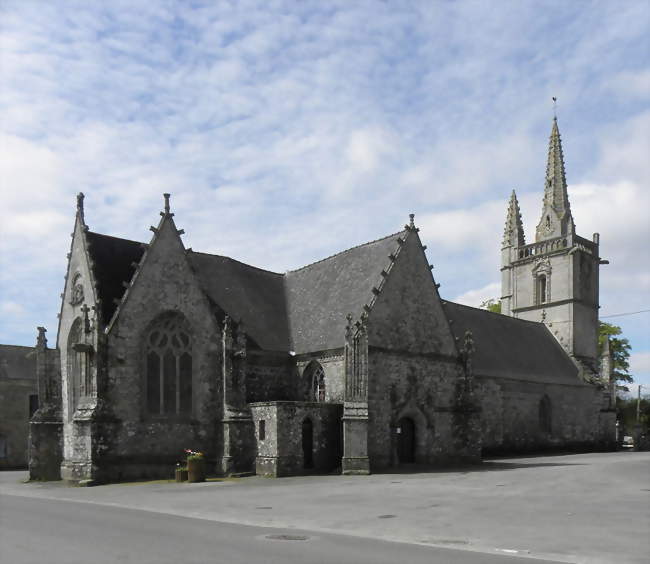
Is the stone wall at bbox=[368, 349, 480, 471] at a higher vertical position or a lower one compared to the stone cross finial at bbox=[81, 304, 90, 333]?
lower

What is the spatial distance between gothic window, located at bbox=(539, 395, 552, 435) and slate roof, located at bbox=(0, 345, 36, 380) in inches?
1343

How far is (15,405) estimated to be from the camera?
148ft

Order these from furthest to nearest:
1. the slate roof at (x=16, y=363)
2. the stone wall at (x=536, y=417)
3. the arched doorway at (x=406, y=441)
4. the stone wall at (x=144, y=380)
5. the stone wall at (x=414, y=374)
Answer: the slate roof at (x=16, y=363) < the stone wall at (x=536, y=417) < the arched doorway at (x=406, y=441) < the stone wall at (x=414, y=374) < the stone wall at (x=144, y=380)

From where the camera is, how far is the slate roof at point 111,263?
2864 cm

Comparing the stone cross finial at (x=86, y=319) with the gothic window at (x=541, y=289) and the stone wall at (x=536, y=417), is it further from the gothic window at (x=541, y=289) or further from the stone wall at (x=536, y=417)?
the gothic window at (x=541, y=289)

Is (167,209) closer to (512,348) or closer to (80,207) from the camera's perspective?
(80,207)

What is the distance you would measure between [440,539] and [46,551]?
651 cm

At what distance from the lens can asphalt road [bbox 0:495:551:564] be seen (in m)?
10.4

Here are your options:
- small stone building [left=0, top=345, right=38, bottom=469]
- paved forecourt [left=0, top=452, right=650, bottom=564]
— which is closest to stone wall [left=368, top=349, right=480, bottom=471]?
paved forecourt [left=0, top=452, right=650, bottom=564]


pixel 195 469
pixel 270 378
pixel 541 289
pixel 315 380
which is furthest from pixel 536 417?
pixel 195 469

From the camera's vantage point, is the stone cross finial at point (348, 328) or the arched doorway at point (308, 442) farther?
the stone cross finial at point (348, 328)

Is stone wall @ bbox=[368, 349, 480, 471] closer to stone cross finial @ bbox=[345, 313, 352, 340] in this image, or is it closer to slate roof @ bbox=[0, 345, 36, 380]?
stone cross finial @ bbox=[345, 313, 352, 340]

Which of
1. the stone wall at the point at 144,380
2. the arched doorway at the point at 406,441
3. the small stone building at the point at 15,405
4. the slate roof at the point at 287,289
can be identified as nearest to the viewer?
the stone wall at the point at 144,380

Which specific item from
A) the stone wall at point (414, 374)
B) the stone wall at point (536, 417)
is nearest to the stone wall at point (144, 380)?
the stone wall at point (414, 374)
